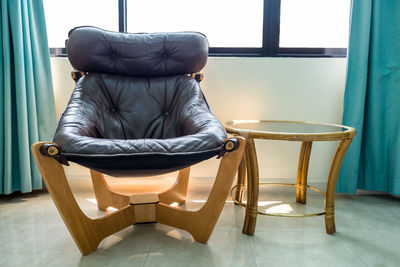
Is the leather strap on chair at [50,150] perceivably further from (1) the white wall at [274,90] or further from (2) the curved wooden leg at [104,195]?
(1) the white wall at [274,90]

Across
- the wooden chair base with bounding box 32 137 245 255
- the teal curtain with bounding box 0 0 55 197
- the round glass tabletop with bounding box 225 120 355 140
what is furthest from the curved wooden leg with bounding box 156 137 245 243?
the teal curtain with bounding box 0 0 55 197

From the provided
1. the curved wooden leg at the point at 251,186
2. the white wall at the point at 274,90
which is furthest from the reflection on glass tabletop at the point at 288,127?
the white wall at the point at 274,90

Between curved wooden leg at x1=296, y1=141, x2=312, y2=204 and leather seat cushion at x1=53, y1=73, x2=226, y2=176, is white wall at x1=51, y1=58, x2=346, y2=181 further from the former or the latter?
leather seat cushion at x1=53, y1=73, x2=226, y2=176

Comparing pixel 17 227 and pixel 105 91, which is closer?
pixel 17 227

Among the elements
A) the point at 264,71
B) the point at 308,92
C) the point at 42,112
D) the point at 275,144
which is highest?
the point at 264,71

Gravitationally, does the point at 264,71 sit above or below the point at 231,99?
above

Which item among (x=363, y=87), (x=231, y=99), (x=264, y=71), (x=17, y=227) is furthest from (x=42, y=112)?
(x=363, y=87)

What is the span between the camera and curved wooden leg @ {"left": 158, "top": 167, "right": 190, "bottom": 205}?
4.60 feet

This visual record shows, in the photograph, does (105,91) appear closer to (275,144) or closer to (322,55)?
(275,144)

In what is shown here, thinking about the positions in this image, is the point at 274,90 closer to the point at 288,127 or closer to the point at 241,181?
the point at 288,127

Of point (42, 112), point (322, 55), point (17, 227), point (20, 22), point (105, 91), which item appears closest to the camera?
point (17, 227)

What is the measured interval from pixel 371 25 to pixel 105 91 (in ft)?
4.58

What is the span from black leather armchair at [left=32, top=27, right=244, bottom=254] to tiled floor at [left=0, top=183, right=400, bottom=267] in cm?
6

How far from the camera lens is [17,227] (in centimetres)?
124
